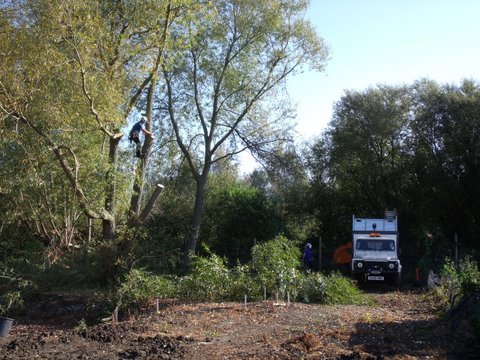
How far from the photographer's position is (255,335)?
11.2m

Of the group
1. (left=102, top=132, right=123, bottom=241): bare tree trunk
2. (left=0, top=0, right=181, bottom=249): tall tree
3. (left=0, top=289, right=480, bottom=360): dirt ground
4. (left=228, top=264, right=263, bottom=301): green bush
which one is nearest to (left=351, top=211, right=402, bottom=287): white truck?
(left=0, top=289, right=480, bottom=360): dirt ground

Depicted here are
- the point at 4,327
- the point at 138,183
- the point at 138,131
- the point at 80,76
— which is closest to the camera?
the point at 4,327

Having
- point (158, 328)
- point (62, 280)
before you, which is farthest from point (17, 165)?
point (158, 328)

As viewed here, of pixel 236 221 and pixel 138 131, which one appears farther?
pixel 236 221

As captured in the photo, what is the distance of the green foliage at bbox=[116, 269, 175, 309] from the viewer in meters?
15.7

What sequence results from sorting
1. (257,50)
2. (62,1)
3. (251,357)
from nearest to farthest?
(251,357) → (62,1) → (257,50)

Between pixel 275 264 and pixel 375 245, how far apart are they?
986 centimetres

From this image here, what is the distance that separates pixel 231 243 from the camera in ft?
107

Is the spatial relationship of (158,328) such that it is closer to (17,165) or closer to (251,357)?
(251,357)

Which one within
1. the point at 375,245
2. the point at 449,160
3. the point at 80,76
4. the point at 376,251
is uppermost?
the point at 449,160

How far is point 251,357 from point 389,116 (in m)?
25.8

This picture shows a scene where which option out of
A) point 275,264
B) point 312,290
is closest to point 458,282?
point 312,290

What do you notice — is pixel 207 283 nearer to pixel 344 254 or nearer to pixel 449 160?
pixel 344 254

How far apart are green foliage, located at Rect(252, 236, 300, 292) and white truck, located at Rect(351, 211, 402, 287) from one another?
25.9 ft
